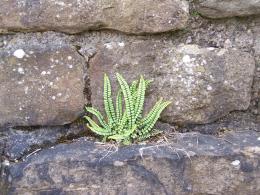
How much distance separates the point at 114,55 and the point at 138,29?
0.39ft

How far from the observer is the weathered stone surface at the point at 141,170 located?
4.70 ft

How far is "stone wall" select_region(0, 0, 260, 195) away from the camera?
1.44m

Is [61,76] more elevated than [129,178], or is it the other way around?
[61,76]

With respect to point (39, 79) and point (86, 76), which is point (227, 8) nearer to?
point (86, 76)

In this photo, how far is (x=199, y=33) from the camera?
4.99 ft

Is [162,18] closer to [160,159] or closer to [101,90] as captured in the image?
[101,90]

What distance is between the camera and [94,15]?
1.44 m

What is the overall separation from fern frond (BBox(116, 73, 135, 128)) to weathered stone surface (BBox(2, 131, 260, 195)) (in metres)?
0.10

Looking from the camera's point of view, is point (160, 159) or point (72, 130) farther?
point (72, 130)

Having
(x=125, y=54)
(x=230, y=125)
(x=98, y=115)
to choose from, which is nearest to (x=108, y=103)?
(x=98, y=115)

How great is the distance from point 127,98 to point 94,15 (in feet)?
0.95

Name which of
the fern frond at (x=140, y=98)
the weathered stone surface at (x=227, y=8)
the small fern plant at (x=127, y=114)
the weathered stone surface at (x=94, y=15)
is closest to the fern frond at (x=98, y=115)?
the small fern plant at (x=127, y=114)

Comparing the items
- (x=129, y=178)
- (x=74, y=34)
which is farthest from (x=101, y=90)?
(x=129, y=178)

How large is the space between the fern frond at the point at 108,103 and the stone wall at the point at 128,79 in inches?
1.4
